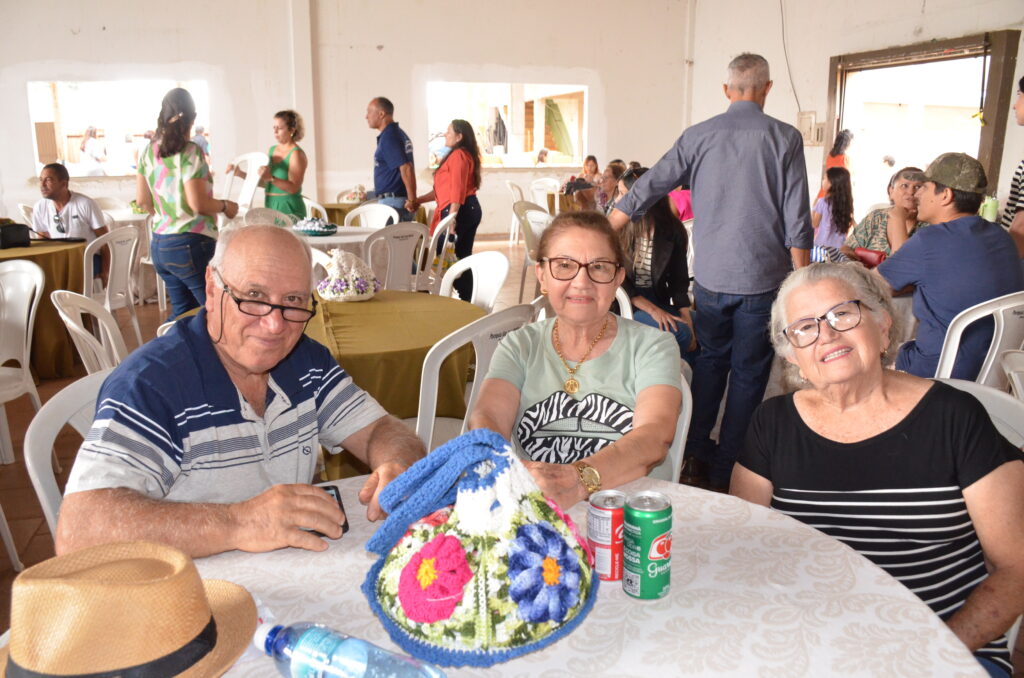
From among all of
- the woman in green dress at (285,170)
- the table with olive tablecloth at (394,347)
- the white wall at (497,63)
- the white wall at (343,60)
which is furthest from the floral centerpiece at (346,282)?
the white wall at (497,63)

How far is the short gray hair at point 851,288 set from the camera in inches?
59.6

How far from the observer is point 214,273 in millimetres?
1468

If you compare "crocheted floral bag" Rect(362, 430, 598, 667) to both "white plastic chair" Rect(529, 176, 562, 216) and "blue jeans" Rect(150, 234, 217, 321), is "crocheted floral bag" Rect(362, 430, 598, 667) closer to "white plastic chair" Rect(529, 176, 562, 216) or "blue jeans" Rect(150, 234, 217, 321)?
"blue jeans" Rect(150, 234, 217, 321)

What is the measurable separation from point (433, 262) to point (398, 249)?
73 centimetres

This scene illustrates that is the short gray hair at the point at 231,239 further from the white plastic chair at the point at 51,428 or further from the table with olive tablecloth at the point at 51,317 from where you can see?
the table with olive tablecloth at the point at 51,317

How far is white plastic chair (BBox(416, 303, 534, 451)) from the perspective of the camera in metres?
2.26

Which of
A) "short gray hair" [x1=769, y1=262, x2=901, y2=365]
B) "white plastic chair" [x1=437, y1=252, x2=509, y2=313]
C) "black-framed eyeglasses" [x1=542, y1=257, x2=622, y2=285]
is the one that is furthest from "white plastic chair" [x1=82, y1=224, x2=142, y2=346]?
"short gray hair" [x1=769, y1=262, x2=901, y2=365]

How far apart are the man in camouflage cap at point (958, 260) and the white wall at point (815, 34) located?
4328 millimetres

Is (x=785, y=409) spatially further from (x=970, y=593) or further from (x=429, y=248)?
(x=429, y=248)

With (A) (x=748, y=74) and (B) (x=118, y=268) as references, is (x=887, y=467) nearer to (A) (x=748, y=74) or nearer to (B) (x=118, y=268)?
(A) (x=748, y=74)

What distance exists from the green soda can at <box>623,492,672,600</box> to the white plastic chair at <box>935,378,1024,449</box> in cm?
92

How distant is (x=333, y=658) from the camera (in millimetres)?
819

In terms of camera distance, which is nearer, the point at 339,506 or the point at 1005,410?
the point at 339,506

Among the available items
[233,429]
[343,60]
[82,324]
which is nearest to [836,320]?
[233,429]
